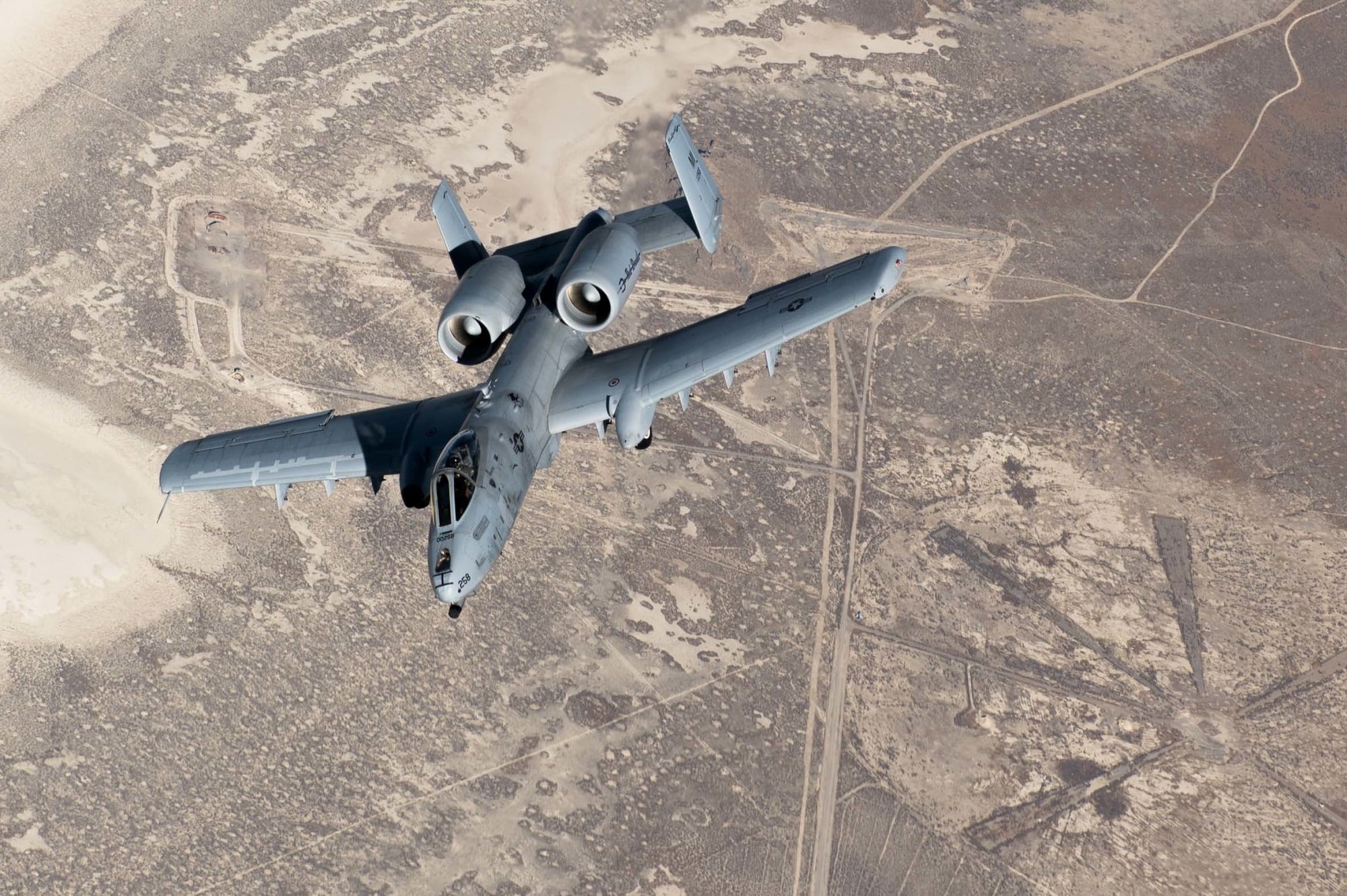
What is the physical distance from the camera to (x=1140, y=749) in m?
27.1

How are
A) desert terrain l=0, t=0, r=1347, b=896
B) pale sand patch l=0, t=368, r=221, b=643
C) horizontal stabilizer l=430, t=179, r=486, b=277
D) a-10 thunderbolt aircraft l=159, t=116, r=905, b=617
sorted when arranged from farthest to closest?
horizontal stabilizer l=430, t=179, r=486, b=277, pale sand patch l=0, t=368, r=221, b=643, desert terrain l=0, t=0, r=1347, b=896, a-10 thunderbolt aircraft l=159, t=116, r=905, b=617

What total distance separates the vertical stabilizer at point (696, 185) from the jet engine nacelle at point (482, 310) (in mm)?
5108

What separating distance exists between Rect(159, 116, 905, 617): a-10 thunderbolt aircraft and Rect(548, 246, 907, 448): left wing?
4cm

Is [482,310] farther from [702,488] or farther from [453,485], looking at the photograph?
[702,488]

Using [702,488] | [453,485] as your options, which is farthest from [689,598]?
[453,485]

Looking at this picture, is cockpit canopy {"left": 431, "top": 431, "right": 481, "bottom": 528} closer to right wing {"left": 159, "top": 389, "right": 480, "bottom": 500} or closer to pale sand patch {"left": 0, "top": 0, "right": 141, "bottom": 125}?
right wing {"left": 159, "top": 389, "right": 480, "bottom": 500}

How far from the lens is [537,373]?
2631 cm

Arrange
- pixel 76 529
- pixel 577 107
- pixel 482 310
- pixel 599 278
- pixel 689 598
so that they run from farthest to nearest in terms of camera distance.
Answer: pixel 577 107
pixel 76 529
pixel 689 598
pixel 482 310
pixel 599 278

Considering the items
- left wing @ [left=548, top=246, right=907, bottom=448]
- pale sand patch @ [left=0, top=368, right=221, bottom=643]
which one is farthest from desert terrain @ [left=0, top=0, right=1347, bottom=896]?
left wing @ [left=548, top=246, right=907, bottom=448]

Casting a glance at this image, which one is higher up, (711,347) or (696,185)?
(696,185)

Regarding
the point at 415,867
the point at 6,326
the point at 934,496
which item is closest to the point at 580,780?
the point at 415,867

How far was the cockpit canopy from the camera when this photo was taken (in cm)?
2274

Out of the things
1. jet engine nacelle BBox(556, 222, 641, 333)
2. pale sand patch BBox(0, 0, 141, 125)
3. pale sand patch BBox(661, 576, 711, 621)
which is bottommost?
pale sand patch BBox(661, 576, 711, 621)

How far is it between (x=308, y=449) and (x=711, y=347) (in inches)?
423
